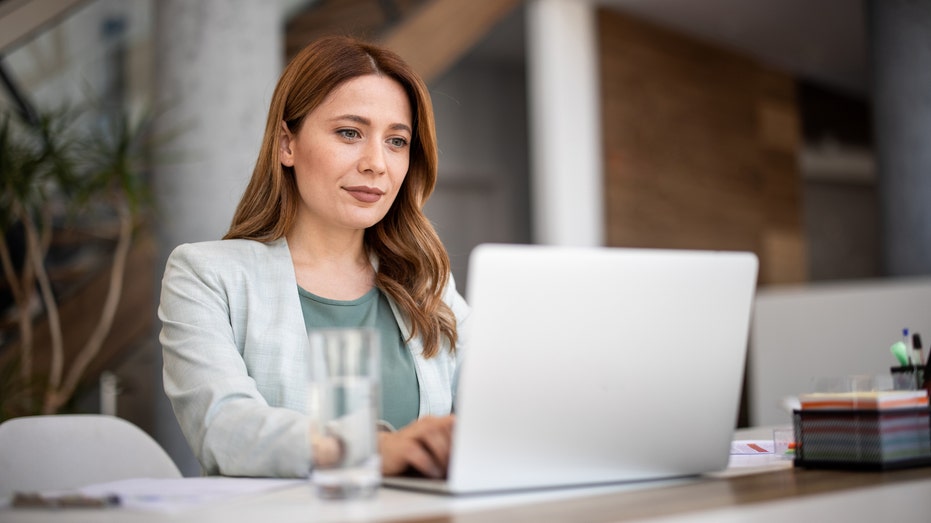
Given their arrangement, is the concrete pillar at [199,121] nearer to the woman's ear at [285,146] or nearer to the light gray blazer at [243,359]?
the woman's ear at [285,146]

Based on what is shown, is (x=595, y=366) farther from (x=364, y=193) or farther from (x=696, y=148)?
(x=696, y=148)

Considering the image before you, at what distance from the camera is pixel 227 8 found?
413 centimetres

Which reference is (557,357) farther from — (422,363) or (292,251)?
(292,251)

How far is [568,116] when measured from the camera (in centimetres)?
615

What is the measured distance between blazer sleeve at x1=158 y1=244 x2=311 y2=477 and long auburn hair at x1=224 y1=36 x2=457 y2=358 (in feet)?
0.61

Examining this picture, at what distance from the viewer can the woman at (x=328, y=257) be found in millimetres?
1631

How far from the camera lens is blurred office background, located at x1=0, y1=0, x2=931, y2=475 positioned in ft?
13.4

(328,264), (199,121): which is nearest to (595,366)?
(328,264)

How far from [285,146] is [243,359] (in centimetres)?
44

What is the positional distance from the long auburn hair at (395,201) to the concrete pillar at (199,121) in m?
2.08

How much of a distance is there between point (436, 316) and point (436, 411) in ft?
0.63

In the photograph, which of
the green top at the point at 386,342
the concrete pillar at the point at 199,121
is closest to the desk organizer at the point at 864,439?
the green top at the point at 386,342

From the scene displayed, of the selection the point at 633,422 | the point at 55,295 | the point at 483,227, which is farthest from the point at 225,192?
the point at 483,227

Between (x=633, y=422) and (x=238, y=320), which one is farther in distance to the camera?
(x=238, y=320)
